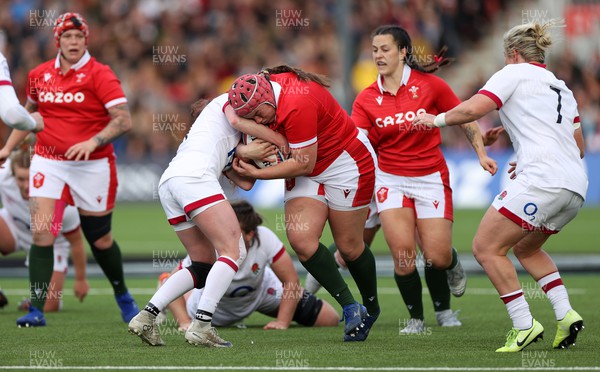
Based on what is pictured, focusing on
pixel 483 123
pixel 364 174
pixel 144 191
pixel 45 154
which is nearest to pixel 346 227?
pixel 364 174

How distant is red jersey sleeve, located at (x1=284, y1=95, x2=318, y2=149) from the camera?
24.2 ft

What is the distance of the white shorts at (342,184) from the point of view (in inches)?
309

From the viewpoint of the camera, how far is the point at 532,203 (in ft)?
23.1

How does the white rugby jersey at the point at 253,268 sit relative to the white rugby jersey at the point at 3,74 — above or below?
below

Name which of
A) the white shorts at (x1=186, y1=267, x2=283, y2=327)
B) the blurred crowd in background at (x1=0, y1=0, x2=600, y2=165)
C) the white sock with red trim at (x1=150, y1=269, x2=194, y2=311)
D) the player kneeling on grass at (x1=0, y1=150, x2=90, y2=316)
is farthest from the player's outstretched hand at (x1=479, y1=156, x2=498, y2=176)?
the blurred crowd in background at (x1=0, y1=0, x2=600, y2=165)

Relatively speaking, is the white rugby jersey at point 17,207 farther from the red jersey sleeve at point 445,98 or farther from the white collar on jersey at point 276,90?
the red jersey sleeve at point 445,98

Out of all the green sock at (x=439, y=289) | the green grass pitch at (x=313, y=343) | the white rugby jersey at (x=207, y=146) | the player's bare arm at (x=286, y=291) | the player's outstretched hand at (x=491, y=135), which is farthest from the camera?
the green sock at (x=439, y=289)

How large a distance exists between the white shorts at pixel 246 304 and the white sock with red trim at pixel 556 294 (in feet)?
7.67

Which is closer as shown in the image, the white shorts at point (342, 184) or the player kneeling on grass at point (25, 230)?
the white shorts at point (342, 184)

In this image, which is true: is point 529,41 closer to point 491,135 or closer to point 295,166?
point 491,135

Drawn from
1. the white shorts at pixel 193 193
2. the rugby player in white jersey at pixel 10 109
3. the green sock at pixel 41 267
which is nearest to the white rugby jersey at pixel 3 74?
the rugby player in white jersey at pixel 10 109

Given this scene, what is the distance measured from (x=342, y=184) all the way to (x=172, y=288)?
1452 millimetres

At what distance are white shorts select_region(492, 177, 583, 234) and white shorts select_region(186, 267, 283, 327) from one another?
7.96ft

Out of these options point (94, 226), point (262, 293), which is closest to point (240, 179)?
point (262, 293)
